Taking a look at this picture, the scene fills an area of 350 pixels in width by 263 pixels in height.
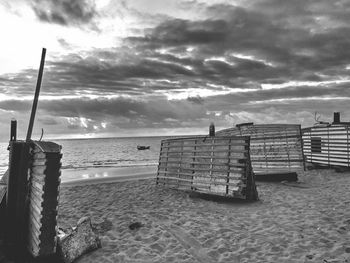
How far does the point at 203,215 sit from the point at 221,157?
2.86m

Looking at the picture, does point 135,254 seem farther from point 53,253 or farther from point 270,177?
point 270,177

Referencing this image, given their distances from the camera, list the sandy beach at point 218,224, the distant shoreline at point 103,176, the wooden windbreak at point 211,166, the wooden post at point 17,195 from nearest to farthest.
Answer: the sandy beach at point 218,224 → the wooden post at point 17,195 → the wooden windbreak at point 211,166 → the distant shoreline at point 103,176

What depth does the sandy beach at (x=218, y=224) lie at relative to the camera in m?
6.18

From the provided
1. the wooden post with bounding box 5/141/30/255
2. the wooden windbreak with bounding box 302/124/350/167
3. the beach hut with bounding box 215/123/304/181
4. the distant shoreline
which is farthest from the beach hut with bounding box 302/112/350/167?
the wooden post with bounding box 5/141/30/255

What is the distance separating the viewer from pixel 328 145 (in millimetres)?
19188

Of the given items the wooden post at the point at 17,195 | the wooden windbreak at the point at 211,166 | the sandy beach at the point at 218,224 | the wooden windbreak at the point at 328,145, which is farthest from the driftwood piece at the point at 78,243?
the wooden windbreak at the point at 328,145

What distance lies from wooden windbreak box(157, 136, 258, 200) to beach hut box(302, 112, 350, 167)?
10303 mm

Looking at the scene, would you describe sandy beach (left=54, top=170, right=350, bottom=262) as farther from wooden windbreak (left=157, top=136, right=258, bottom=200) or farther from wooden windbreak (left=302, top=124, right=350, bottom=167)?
wooden windbreak (left=302, top=124, right=350, bottom=167)

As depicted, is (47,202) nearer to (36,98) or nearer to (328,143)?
(36,98)

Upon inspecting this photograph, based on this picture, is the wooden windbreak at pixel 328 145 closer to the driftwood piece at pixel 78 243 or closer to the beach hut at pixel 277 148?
the beach hut at pixel 277 148

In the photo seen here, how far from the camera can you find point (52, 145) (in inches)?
247

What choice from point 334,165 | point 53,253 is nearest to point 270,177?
point 334,165

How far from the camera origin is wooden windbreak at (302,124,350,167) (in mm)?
18344

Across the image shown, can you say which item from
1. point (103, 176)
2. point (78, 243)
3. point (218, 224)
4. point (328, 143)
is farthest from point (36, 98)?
point (328, 143)
